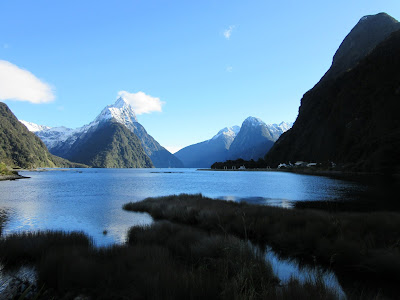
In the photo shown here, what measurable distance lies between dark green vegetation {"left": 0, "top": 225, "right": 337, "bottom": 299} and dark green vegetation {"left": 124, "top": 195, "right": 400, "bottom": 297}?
4.89 ft

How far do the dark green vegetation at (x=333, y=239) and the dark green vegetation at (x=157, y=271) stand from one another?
4.89ft

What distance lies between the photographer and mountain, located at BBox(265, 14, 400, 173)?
99688 mm

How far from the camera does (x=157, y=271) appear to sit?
810 centimetres

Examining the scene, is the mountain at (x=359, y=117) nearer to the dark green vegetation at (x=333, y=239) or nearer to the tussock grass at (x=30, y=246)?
the dark green vegetation at (x=333, y=239)

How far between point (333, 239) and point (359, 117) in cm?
13535

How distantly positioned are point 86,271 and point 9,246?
6371 mm

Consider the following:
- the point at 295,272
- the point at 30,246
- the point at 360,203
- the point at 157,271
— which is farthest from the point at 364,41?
the point at 30,246

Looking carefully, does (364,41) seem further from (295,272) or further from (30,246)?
(30,246)

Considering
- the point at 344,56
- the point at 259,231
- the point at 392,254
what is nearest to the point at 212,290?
the point at 392,254

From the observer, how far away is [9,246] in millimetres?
11859

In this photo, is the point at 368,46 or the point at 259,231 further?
the point at 368,46

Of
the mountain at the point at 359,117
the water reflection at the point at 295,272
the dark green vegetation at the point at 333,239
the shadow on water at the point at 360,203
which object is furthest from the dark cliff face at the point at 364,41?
the water reflection at the point at 295,272

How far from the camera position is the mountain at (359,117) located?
99688mm

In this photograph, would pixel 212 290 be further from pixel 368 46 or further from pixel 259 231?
pixel 368 46
